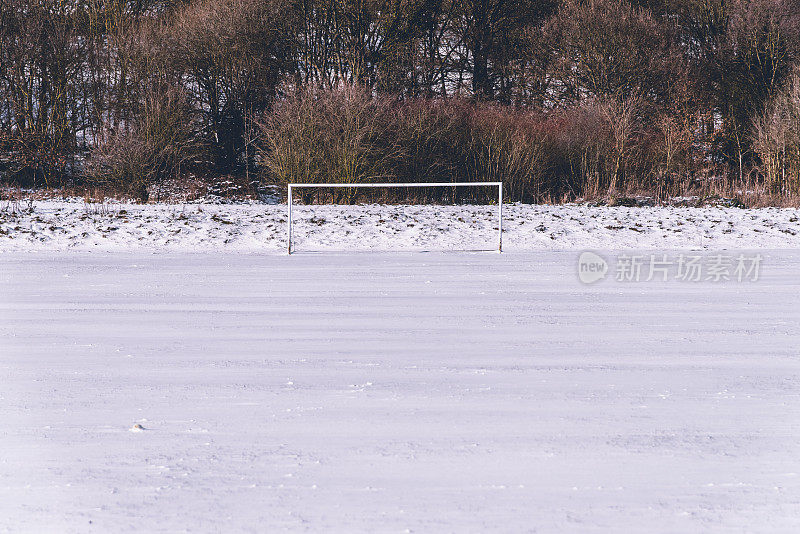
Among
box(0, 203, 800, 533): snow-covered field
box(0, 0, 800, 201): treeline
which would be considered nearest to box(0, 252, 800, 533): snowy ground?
box(0, 203, 800, 533): snow-covered field

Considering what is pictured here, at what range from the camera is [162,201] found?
842 inches

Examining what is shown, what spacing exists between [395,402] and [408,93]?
27.6 metres

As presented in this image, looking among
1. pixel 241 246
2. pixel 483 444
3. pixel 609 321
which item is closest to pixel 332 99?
pixel 241 246

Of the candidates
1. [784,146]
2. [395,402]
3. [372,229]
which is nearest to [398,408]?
[395,402]

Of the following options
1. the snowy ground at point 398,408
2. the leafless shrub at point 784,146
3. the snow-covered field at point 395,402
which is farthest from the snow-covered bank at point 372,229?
the leafless shrub at point 784,146

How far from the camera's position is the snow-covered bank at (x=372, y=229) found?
14297 mm

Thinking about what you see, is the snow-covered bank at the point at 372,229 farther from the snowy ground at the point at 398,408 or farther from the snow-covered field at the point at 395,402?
A: the snowy ground at the point at 398,408

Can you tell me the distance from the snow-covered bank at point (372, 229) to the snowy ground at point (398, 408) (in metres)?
4.48

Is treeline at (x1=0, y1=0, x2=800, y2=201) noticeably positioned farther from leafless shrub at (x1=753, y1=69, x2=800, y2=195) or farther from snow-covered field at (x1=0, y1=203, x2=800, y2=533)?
snow-covered field at (x1=0, y1=203, x2=800, y2=533)

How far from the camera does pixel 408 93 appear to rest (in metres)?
31.8

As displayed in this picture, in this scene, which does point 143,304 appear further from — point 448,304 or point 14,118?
point 14,118

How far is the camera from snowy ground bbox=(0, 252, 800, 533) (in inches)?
143

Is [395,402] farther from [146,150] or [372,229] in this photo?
[146,150]

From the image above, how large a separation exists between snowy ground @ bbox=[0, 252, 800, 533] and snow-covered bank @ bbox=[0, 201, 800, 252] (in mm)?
4479
